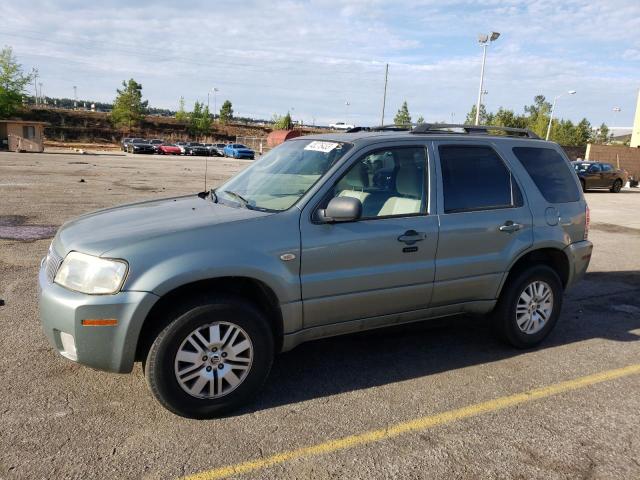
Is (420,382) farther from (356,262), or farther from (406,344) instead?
(356,262)

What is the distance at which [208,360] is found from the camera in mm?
3293

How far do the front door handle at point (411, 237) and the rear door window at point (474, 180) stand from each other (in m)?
0.35

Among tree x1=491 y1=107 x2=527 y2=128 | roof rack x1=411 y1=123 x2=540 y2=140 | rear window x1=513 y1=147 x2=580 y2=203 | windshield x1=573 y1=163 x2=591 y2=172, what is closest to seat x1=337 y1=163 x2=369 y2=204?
roof rack x1=411 y1=123 x2=540 y2=140

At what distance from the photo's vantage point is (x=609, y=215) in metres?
15.8

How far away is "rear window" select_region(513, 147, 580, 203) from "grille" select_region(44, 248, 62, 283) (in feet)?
12.3

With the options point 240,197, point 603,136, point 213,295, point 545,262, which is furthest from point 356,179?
point 603,136

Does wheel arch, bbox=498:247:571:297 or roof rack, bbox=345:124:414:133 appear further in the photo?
roof rack, bbox=345:124:414:133

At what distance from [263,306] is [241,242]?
519mm

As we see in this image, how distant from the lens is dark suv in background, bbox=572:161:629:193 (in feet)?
80.6

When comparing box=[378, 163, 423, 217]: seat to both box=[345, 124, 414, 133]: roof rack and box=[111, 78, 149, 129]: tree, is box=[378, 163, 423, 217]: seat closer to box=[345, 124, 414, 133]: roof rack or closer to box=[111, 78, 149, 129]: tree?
box=[345, 124, 414, 133]: roof rack

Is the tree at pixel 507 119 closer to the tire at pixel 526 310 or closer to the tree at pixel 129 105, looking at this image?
the tree at pixel 129 105

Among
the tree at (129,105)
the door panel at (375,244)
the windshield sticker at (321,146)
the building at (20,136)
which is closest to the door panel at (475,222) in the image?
the door panel at (375,244)

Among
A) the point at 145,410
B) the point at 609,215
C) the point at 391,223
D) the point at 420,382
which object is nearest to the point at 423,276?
the point at 391,223

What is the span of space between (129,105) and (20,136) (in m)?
44.4
